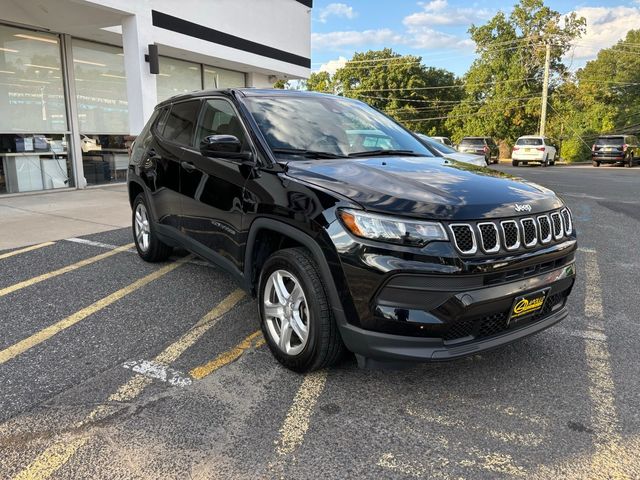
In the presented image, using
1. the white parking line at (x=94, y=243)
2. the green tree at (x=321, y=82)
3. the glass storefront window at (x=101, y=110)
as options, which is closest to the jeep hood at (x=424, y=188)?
the white parking line at (x=94, y=243)

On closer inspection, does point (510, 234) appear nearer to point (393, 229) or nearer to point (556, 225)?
point (556, 225)

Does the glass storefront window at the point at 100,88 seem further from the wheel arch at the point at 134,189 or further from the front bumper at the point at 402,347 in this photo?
the front bumper at the point at 402,347

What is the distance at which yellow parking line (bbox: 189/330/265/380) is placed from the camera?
3.25 m

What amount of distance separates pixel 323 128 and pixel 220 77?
41.8 ft

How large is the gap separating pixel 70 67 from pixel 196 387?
1075 cm

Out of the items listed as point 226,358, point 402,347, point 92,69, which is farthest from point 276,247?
point 92,69

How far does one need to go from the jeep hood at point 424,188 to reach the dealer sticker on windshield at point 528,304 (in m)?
0.47

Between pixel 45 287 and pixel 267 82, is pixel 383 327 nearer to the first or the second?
pixel 45 287

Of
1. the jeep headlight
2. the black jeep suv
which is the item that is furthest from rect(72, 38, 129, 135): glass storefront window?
the jeep headlight

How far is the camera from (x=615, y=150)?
27.2 meters

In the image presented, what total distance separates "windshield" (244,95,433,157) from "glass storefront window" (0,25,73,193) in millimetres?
8839

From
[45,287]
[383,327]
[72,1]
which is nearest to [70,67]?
[72,1]

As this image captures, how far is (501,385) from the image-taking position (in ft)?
10.2

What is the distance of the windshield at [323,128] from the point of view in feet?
12.1
